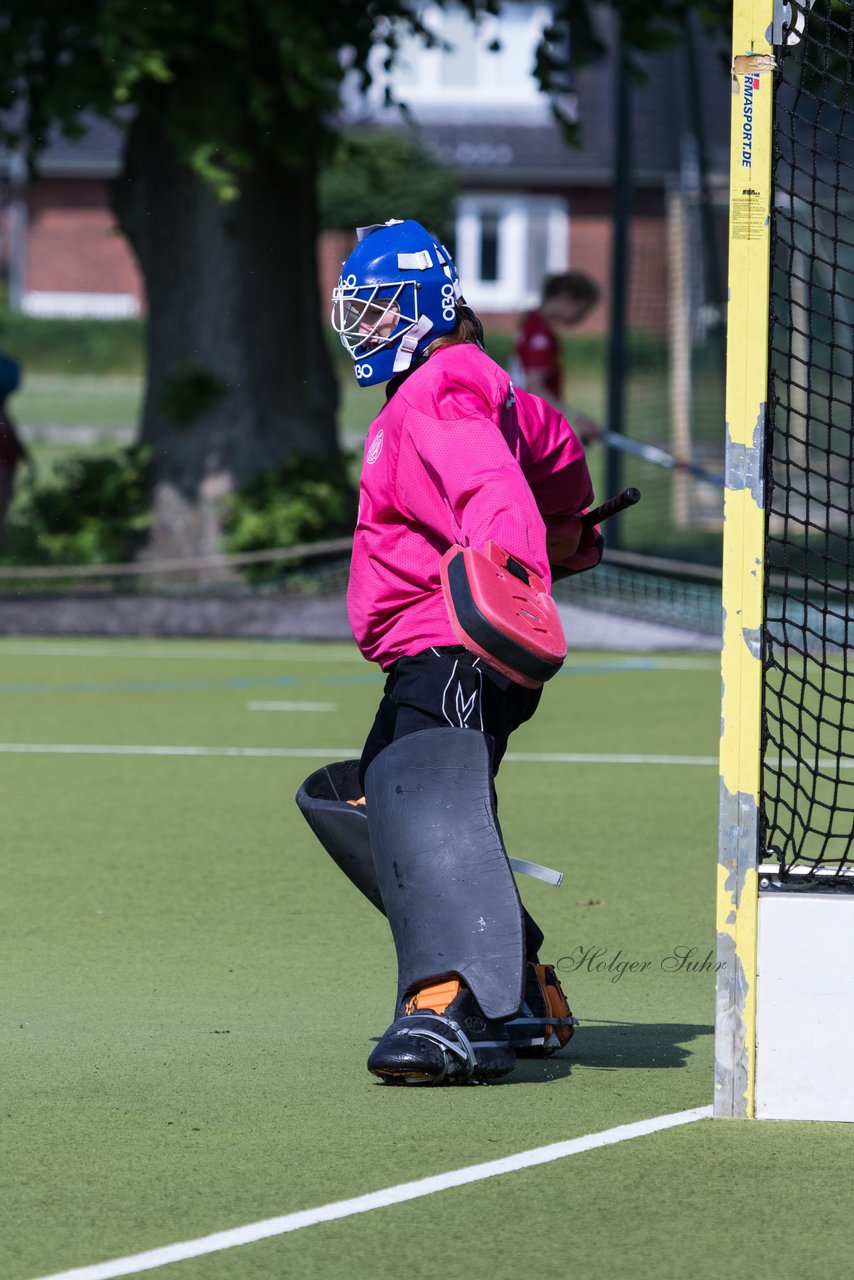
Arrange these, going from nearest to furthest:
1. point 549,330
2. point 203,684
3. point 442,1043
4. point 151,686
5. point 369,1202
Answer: point 369,1202, point 442,1043, point 151,686, point 203,684, point 549,330

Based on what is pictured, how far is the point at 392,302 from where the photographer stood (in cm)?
490

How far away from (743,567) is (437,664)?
2.44 ft

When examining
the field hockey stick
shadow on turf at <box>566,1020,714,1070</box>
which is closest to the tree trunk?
the field hockey stick

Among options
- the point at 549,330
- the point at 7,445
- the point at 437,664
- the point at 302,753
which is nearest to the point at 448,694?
the point at 437,664

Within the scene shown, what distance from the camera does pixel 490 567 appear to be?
14.4 ft

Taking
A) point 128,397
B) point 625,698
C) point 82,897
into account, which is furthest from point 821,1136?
point 128,397

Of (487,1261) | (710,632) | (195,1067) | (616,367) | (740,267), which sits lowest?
(710,632)

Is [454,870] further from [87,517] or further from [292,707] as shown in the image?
[87,517]

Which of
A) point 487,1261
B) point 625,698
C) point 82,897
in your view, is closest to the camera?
point 487,1261

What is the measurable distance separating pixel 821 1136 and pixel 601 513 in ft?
4.78

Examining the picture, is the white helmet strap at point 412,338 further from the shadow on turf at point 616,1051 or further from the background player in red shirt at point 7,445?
the background player in red shirt at point 7,445

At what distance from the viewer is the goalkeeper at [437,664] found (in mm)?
4637

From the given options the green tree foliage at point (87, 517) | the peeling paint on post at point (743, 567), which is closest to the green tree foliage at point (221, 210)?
the green tree foliage at point (87, 517)

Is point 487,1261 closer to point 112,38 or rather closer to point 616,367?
point 112,38
